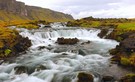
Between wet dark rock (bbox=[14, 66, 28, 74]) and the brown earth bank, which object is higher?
the brown earth bank

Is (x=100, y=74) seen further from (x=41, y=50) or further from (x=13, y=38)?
(x=13, y=38)

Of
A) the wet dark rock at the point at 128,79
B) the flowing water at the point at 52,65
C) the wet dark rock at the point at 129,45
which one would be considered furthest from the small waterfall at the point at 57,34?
the wet dark rock at the point at 128,79

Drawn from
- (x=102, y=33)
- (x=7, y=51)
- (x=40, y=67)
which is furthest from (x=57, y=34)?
(x=40, y=67)

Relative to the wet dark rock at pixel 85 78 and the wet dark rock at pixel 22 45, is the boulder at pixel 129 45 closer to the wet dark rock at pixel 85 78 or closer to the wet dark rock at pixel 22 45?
the wet dark rock at pixel 85 78

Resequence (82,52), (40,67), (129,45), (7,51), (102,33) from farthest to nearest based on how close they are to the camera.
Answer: (102,33) < (82,52) < (7,51) < (129,45) < (40,67)

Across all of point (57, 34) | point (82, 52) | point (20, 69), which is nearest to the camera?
point (20, 69)

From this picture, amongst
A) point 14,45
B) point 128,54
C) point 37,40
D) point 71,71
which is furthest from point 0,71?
point 37,40

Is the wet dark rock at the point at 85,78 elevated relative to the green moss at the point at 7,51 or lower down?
lower down

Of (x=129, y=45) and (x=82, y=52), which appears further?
(x=82, y=52)

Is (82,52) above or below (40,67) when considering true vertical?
above

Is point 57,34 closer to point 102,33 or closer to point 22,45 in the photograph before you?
point 102,33

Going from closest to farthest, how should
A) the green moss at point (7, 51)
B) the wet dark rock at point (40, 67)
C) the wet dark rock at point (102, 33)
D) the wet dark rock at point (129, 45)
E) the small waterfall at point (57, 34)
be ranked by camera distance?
the wet dark rock at point (40, 67) → the wet dark rock at point (129, 45) → the green moss at point (7, 51) → the small waterfall at point (57, 34) → the wet dark rock at point (102, 33)

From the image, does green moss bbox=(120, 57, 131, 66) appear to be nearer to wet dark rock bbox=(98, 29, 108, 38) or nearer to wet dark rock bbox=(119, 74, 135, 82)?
wet dark rock bbox=(119, 74, 135, 82)

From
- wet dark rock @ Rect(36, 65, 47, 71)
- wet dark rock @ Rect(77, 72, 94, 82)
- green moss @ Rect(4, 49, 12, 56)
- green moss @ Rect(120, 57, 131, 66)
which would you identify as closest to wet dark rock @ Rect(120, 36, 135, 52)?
green moss @ Rect(120, 57, 131, 66)
